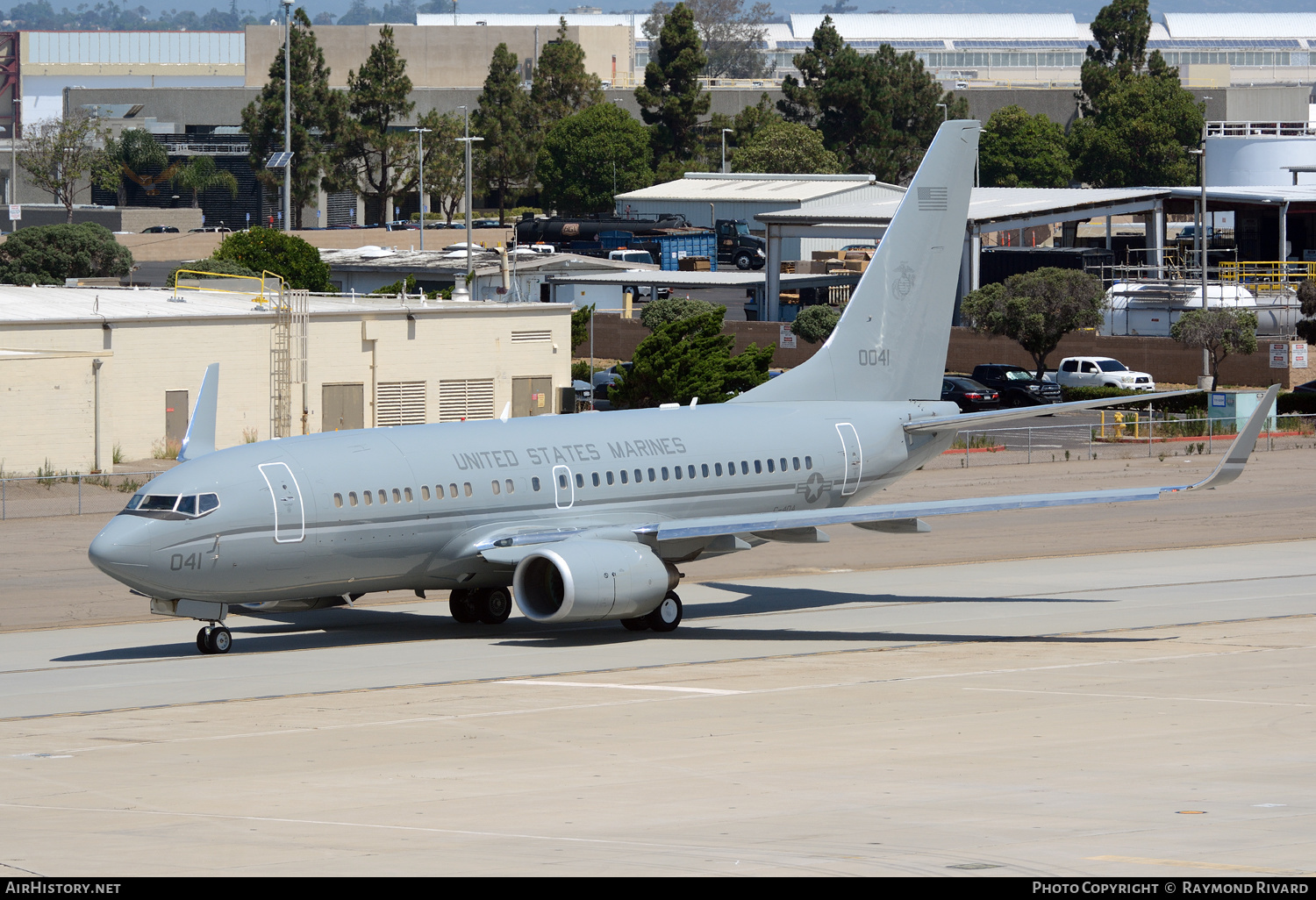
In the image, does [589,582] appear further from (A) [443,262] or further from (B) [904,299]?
(A) [443,262]

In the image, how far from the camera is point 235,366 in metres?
63.0

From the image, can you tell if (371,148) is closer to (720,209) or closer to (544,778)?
(720,209)

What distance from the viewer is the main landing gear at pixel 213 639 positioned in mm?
31453

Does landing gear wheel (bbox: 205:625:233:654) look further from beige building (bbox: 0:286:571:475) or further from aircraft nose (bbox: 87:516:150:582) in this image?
beige building (bbox: 0:286:571:475)

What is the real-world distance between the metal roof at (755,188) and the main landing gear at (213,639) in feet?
379

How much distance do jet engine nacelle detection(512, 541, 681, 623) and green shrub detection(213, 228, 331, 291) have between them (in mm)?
75117

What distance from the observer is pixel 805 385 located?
39438 mm

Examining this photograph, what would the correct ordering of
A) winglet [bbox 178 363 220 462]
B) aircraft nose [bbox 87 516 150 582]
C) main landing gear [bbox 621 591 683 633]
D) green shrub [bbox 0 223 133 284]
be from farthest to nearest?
1. green shrub [bbox 0 223 133 284]
2. main landing gear [bbox 621 591 683 633]
3. winglet [bbox 178 363 220 462]
4. aircraft nose [bbox 87 516 150 582]

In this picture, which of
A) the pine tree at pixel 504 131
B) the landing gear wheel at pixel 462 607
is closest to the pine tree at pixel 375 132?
the pine tree at pixel 504 131

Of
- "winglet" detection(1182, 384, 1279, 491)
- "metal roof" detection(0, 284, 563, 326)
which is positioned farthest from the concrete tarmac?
"metal roof" detection(0, 284, 563, 326)

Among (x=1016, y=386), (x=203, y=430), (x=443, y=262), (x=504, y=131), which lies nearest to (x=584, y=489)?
(x=203, y=430)

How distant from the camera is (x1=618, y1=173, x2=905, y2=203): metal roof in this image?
482ft

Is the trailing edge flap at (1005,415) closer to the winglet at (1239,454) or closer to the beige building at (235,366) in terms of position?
the winglet at (1239,454)

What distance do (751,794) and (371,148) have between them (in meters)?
162
